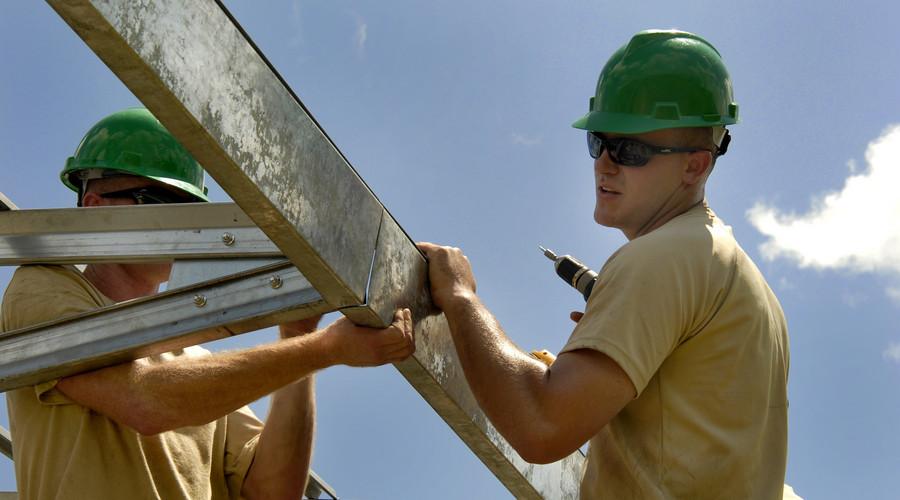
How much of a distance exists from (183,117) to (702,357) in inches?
53.6

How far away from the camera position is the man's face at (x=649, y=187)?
295 cm

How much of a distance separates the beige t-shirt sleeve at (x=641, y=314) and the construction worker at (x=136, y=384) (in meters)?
0.62

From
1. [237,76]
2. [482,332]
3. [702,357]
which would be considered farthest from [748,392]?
[237,76]

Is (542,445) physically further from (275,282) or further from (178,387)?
(178,387)

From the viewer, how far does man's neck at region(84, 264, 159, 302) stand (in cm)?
406

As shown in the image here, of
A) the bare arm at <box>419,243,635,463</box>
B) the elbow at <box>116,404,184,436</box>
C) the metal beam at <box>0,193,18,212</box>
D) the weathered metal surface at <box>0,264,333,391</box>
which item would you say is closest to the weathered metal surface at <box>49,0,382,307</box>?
the weathered metal surface at <box>0,264,333,391</box>

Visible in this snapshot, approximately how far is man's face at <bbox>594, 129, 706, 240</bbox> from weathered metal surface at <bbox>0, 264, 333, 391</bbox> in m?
0.85

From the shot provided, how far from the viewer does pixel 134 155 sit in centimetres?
414

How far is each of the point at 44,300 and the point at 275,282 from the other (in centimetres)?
100

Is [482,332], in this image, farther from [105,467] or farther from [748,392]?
[105,467]

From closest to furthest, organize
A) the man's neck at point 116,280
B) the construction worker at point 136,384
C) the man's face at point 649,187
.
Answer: the man's face at point 649,187 < the construction worker at point 136,384 < the man's neck at point 116,280

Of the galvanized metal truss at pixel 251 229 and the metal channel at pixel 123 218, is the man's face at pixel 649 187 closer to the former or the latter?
the galvanized metal truss at pixel 251 229

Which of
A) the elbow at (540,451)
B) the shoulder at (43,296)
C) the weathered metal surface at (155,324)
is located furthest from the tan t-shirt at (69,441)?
the elbow at (540,451)

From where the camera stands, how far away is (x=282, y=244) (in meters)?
2.50
